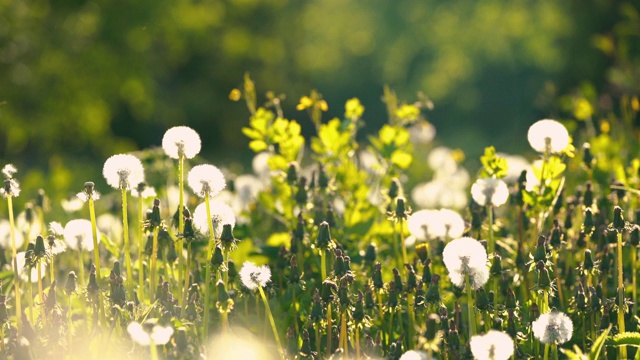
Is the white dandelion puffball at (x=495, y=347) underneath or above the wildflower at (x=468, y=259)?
underneath

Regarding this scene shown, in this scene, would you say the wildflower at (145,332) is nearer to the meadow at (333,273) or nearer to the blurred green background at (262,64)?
the meadow at (333,273)

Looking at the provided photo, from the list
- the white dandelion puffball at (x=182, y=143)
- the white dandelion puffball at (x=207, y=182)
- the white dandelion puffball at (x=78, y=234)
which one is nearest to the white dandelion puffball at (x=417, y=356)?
the white dandelion puffball at (x=207, y=182)

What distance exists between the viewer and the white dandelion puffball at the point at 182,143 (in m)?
2.30

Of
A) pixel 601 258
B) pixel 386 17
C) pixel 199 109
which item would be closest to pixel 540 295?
pixel 601 258

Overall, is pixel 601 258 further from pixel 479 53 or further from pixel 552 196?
pixel 479 53

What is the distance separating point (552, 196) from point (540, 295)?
515mm

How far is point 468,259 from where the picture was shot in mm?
2047

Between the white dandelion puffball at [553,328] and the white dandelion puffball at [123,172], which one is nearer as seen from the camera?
the white dandelion puffball at [553,328]

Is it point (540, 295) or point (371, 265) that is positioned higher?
point (371, 265)

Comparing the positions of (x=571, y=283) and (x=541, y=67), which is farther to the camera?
(x=541, y=67)

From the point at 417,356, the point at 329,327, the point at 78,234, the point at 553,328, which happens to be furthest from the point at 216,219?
the point at 553,328

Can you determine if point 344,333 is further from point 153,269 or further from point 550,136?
point 550,136

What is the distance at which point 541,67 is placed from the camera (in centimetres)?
1802

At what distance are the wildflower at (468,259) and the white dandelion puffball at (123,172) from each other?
0.81 m
